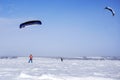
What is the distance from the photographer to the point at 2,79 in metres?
10.2

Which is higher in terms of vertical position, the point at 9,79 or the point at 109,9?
the point at 109,9

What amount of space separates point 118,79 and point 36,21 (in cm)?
570

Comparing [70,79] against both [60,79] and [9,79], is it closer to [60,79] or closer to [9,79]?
[60,79]

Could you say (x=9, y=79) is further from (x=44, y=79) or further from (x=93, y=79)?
(x=93, y=79)

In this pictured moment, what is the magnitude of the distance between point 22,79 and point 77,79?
2.54m

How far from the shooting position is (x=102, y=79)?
420 inches

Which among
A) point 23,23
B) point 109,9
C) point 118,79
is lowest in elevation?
point 118,79

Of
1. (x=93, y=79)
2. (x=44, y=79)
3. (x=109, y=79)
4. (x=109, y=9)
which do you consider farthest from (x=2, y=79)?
(x=109, y=9)

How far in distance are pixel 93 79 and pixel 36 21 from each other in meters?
4.99

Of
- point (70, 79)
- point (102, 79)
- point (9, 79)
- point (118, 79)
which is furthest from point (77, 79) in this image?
point (9, 79)

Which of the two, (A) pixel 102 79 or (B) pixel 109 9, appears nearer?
(A) pixel 102 79

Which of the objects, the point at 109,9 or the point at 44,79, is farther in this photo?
the point at 109,9

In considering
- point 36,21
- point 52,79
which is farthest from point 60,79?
point 36,21

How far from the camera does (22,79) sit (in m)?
10.4
